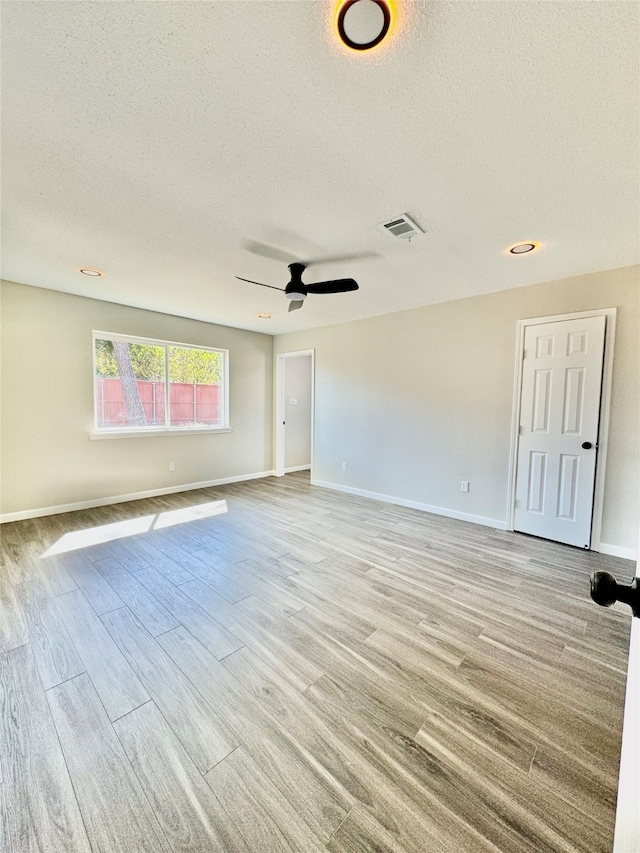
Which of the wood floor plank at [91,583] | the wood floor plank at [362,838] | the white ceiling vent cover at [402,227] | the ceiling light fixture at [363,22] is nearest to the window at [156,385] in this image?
the wood floor plank at [91,583]

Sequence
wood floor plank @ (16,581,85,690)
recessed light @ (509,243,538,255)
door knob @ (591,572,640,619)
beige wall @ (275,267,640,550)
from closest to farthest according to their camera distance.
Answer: door knob @ (591,572,640,619) → wood floor plank @ (16,581,85,690) → recessed light @ (509,243,538,255) → beige wall @ (275,267,640,550)

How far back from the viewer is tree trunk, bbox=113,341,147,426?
4352 millimetres

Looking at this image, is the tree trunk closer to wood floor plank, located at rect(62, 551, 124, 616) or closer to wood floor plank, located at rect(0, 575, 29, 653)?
wood floor plank, located at rect(62, 551, 124, 616)

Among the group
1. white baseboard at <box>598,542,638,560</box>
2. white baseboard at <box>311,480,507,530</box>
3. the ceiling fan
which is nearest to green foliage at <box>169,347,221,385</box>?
white baseboard at <box>311,480,507,530</box>

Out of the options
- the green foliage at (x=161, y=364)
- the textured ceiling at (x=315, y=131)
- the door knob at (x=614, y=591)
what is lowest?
the door knob at (x=614, y=591)

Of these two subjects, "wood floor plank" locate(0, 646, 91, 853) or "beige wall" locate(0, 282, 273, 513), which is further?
"beige wall" locate(0, 282, 273, 513)

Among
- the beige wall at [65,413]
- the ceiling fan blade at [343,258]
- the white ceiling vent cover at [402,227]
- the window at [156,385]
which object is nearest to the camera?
the white ceiling vent cover at [402,227]

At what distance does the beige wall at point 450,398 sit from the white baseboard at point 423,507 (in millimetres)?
44

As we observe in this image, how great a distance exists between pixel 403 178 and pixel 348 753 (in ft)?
8.78

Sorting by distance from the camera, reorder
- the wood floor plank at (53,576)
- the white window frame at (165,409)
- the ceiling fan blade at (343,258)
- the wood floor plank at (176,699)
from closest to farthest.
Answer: the wood floor plank at (176,699)
the wood floor plank at (53,576)
the ceiling fan blade at (343,258)
the white window frame at (165,409)

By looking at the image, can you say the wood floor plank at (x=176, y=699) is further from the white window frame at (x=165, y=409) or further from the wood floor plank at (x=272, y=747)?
the white window frame at (x=165, y=409)

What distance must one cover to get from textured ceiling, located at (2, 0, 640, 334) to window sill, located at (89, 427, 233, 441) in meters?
2.12

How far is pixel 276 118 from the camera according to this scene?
142 centimetres

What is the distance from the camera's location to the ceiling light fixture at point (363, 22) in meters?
1.01
